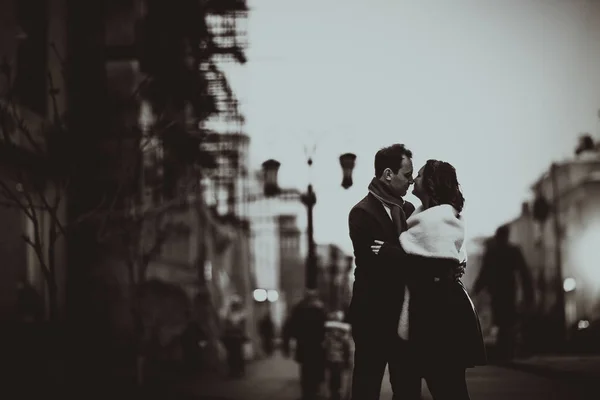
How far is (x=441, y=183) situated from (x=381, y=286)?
70cm

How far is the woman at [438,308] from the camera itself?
6211mm

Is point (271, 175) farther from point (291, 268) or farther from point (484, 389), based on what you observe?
point (291, 268)

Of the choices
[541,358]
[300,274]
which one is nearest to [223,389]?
[541,358]

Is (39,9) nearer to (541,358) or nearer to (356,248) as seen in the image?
(541,358)

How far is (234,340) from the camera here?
25969 mm

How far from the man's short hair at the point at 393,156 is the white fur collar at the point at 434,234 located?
1.38 feet

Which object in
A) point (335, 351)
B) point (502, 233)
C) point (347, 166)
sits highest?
point (347, 166)

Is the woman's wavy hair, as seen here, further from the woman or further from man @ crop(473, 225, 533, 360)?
man @ crop(473, 225, 533, 360)

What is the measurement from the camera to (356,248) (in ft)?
21.5

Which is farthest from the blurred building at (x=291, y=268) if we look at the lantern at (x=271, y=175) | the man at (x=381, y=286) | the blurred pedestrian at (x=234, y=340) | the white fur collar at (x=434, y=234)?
the white fur collar at (x=434, y=234)

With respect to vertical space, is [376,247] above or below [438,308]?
above

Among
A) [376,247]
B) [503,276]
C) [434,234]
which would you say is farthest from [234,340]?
[434,234]

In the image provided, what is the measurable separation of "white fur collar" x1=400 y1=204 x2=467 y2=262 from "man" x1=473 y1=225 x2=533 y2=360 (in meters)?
6.83

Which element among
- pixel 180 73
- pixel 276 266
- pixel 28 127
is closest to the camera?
pixel 28 127
